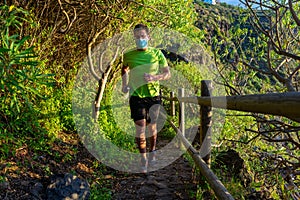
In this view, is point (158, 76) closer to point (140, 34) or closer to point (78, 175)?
point (140, 34)

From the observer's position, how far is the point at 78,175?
3.27m

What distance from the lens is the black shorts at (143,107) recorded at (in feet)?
11.9

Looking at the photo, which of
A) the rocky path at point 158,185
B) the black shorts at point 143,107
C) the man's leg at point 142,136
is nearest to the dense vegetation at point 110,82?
the rocky path at point 158,185

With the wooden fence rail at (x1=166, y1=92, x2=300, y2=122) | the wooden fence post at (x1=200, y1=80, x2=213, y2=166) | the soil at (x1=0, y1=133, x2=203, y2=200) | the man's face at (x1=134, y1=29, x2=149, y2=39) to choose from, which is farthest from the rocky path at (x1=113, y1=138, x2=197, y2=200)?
the wooden fence rail at (x1=166, y1=92, x2=300, y2=122)

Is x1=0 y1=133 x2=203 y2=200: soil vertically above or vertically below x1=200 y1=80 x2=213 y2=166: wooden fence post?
below

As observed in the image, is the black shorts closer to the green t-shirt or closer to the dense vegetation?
the green t-shirt

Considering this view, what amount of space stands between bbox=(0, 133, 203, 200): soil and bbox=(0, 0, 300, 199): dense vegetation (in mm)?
35

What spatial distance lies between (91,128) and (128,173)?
826 millimetres

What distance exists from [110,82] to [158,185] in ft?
8.91

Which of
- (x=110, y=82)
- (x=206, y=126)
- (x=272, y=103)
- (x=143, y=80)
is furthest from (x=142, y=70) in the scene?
(x=272, y=103)

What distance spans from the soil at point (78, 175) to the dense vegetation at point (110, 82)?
35mm

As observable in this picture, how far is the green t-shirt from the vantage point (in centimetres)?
361

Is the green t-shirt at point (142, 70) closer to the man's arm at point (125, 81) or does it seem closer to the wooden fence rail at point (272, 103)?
the man's arm at point (125, 81)

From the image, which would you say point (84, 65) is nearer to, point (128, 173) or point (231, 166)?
point (128, 173)
